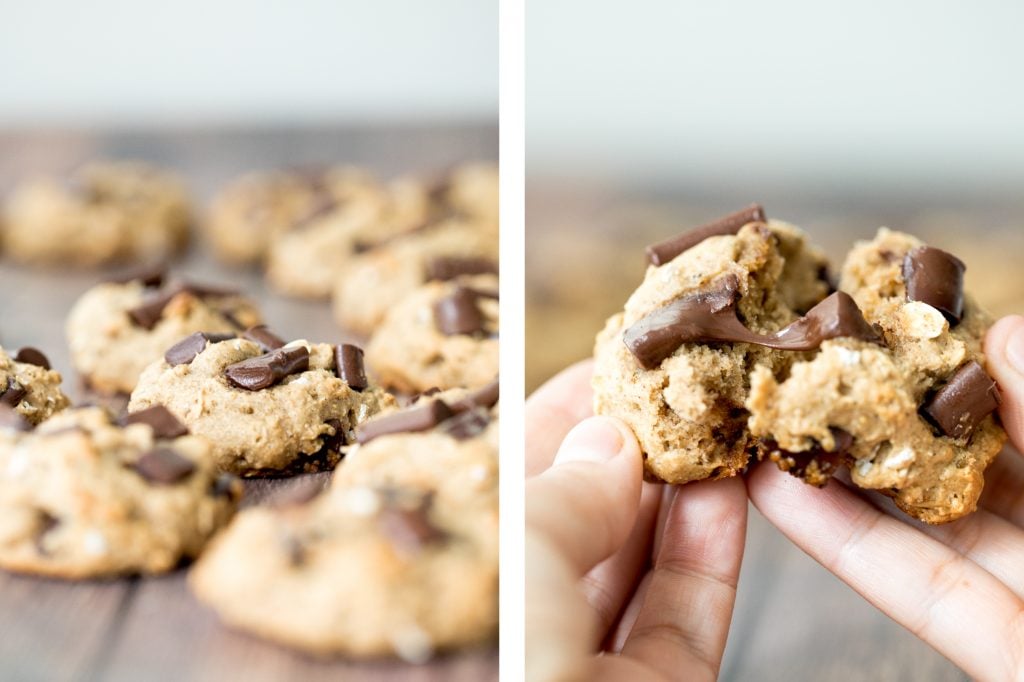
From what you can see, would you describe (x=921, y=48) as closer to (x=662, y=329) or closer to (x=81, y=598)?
(x=662, y=329)

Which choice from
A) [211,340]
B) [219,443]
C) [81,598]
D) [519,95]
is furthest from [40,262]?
[519,95]

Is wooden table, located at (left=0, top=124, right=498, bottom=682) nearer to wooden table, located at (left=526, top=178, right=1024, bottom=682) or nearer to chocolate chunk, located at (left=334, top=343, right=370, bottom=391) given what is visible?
chocolate chunk, located at (left=334, top=343, right=370, bottom=391)

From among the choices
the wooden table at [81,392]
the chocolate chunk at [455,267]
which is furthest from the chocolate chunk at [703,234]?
the wooden table at [81,392]

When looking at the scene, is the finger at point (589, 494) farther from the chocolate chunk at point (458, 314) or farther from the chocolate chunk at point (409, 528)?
the chocolate chunk at point (458, 314)

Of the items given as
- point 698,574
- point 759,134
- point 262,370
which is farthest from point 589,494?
point 759,134

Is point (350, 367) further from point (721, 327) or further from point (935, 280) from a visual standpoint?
point (935, 280)
